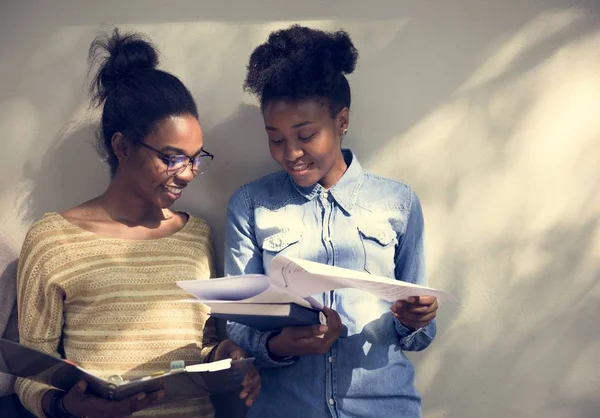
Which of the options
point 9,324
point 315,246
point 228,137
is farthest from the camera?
point 228,137

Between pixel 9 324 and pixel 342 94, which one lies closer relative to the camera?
pixel 342 94

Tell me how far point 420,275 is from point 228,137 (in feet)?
2.69

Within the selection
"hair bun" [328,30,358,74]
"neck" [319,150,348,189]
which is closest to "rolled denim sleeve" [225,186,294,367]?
"neck" [319,150,348,189]

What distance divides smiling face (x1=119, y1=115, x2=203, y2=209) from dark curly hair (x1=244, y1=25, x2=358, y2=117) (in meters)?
0.24

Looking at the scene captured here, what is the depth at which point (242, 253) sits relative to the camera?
7.18 ft

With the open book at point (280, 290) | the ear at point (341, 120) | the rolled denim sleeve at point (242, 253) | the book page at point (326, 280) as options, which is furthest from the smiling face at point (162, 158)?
the book page at point (326, 280)

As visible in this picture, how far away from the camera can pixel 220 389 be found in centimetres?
203

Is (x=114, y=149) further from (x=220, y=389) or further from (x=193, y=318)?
(x=220, y=389)

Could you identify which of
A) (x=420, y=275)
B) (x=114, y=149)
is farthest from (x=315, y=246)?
(x=114, y=149)

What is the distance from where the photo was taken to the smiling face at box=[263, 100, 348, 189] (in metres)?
2.09

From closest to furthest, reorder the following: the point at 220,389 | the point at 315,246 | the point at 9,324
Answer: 1. the point at 220,389
2. the point at 315,246
3. the point at 9,324

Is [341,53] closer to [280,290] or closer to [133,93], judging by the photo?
[133,93]

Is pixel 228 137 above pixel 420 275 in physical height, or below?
above

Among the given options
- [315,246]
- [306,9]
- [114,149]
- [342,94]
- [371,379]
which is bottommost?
[371,379]
